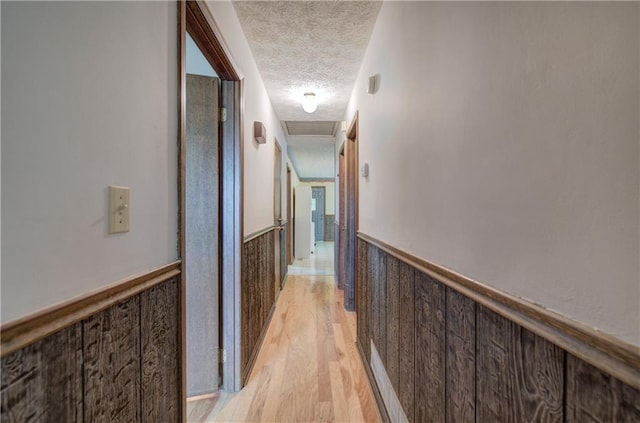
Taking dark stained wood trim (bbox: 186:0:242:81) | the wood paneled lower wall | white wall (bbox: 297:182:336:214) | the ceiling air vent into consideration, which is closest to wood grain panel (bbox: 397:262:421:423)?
the wood paneled lower wall

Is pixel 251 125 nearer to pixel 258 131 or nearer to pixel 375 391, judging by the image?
pixel 258 131

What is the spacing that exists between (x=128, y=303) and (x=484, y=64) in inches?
41.3

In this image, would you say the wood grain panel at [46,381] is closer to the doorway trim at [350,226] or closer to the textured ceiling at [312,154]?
the doorway trim at [350,226]

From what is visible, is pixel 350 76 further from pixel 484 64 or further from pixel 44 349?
pixel 44 349

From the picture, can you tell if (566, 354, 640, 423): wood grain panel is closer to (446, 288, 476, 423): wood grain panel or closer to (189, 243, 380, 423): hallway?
(446, 288, 476, 423): wood grain panel

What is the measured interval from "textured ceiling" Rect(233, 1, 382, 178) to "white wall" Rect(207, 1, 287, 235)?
0.32 feet

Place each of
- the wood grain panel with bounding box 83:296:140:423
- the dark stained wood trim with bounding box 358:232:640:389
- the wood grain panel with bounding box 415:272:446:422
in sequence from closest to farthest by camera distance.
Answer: the dark stained wood trim with bounding box 358:232:640:389 < the wood grain panel with bounding box 83:296:140:423 < the wood grain panel with bounding box 415:272:446:422

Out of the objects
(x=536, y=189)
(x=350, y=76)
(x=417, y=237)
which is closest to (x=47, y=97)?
(x=536, y=189)

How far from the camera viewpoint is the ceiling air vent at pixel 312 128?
4130 millimetres

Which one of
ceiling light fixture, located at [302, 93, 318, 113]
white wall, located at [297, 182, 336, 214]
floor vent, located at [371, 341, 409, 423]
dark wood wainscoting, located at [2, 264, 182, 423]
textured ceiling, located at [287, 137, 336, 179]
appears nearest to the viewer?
dark wood wainscoting, located at [2, 264, 182, 423]

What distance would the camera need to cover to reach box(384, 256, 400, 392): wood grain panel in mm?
1454

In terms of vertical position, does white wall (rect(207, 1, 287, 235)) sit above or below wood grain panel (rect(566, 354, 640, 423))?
above

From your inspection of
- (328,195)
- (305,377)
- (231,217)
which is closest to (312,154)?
(328,195)

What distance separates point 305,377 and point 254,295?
2.24 feet
